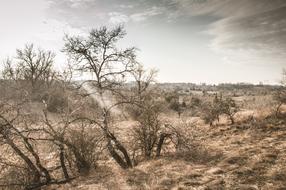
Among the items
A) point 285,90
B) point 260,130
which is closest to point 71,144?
point 260,130

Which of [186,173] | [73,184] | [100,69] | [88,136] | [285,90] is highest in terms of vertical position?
[100,69]

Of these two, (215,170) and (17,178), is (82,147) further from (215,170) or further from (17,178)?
(215,170)

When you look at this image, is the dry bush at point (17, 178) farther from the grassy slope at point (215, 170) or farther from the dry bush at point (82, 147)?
the dry bush at point (82, 147)

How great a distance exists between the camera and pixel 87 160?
10789 mm

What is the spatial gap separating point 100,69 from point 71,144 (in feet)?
10.7

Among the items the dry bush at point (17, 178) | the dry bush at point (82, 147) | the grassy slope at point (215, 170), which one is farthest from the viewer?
the dry bush at point (82, 147)

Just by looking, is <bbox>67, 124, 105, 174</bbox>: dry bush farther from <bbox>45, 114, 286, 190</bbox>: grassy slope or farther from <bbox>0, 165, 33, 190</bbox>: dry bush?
<bbox>0, 165, 33, 190</bbox>: dry bush

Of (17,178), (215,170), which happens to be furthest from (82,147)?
(215,170)

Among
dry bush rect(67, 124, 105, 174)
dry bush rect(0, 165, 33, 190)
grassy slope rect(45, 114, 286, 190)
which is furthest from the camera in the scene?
dry bush rect(67, 124, 105, 174)

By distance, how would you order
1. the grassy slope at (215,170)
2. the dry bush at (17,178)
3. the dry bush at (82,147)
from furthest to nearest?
1. the dry bush at (82,147)
2. the dry bush at (17,178)
3. the grassy slope at (215,170)

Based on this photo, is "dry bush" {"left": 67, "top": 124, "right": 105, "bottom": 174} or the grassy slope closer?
the grassy slope

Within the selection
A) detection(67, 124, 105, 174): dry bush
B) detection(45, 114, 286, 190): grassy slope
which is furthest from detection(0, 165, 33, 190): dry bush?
detection(67, 124, 105, 174): dry bush

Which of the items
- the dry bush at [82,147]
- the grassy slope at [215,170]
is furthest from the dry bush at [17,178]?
the dry bush at [82,147]

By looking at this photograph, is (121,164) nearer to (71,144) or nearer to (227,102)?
(71,144)
